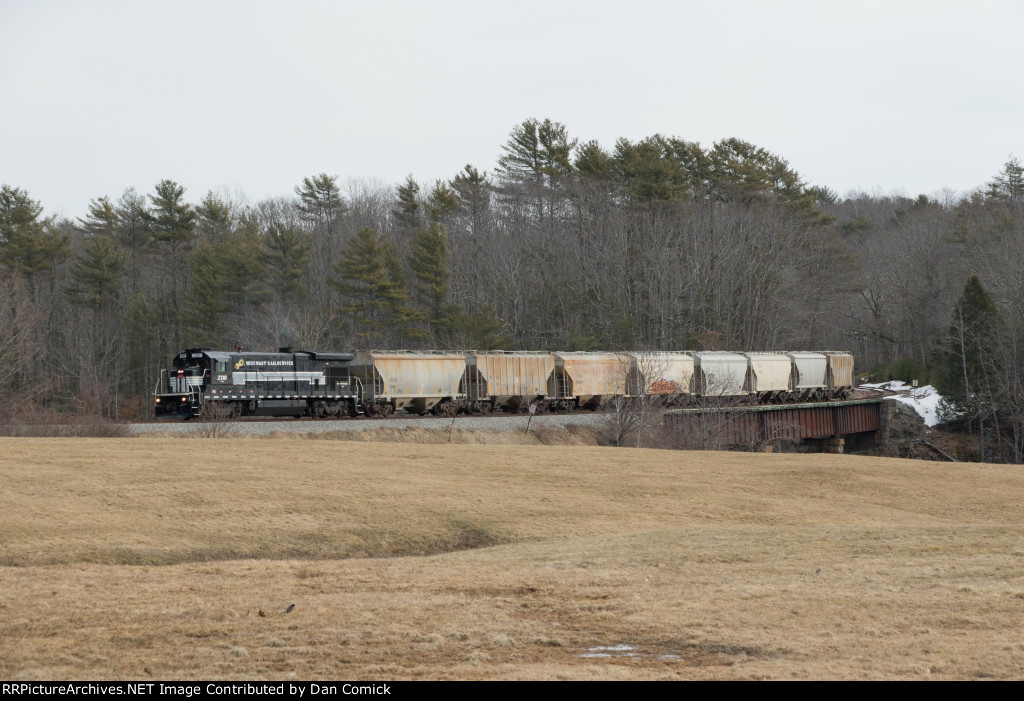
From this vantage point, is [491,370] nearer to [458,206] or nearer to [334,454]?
[334,454]

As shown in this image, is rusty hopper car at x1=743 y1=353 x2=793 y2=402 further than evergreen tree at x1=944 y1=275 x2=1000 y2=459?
No

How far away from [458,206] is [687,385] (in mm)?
39682

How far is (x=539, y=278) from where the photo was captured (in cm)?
7925

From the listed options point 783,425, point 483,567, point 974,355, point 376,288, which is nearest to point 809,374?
point 783,425

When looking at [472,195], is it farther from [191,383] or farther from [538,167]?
[191,383]

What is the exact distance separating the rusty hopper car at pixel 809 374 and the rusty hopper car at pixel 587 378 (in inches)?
609

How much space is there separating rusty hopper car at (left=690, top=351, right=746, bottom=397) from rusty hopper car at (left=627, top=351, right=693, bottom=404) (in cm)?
80

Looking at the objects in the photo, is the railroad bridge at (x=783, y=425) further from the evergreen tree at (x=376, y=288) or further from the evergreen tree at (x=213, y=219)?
the evergreen tree at (x=213, y=219)

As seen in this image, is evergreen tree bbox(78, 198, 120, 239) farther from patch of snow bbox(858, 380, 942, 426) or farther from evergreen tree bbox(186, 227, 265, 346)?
patch of snow bbox(858, 380, 942, 426)

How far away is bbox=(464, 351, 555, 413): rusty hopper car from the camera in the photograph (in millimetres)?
47906

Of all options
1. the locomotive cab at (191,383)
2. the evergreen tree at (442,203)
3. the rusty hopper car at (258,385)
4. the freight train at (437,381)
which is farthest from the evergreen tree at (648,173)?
the locomotive cab at (191,383)

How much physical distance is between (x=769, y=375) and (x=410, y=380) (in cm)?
2404

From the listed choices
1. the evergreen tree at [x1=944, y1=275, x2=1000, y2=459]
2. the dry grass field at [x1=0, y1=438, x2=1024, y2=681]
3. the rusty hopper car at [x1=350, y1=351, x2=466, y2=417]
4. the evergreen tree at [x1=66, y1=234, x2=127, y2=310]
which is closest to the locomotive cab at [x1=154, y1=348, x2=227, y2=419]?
the rusty hopper car at [x1=350, y1=351, x2=466, y2=417]
